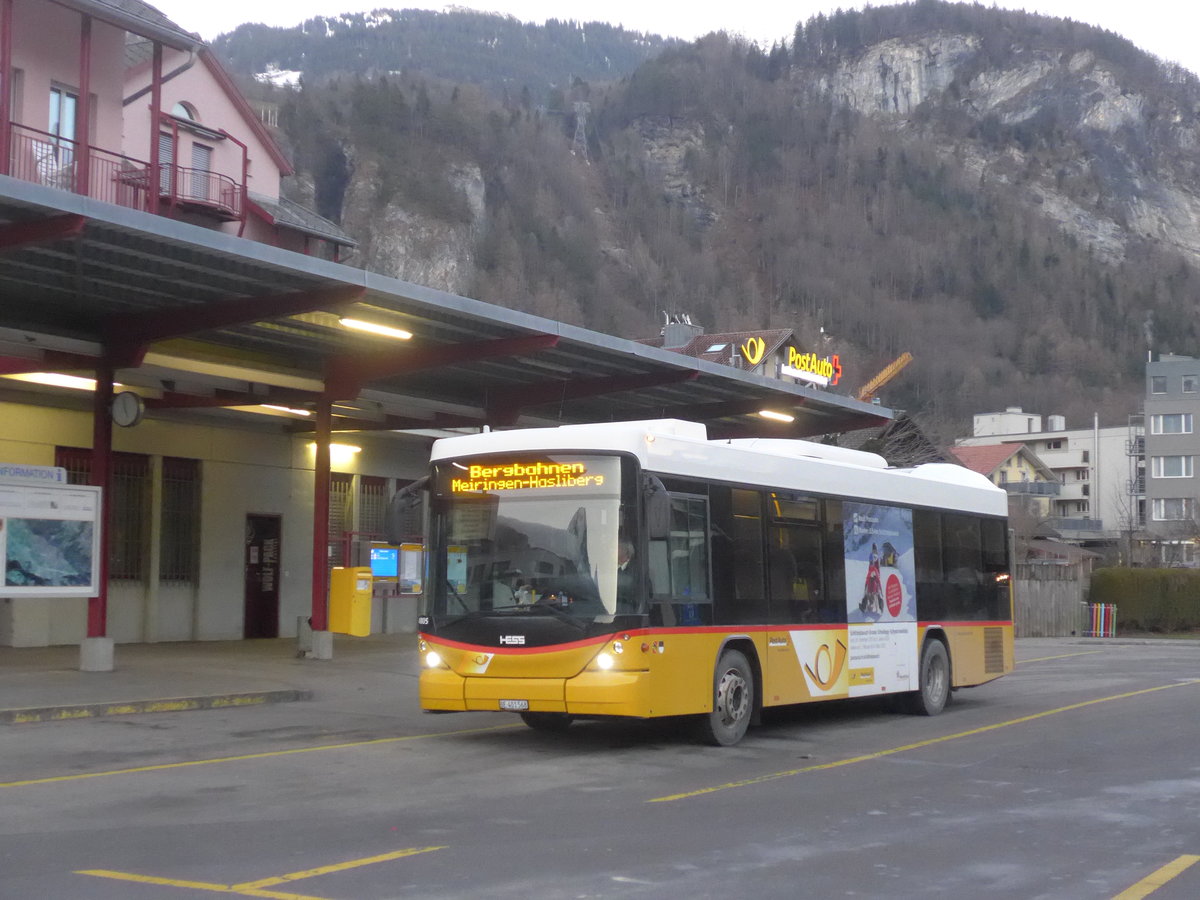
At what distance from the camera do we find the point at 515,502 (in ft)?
41.8

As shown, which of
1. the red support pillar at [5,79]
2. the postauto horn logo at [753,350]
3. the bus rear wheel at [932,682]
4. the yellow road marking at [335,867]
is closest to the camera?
the yellow road marking at [335,867]

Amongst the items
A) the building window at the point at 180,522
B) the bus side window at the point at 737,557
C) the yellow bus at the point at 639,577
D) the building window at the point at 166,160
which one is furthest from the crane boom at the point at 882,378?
the bus side window at the point at 737,557

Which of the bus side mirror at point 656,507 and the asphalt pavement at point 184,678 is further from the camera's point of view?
the asphalt pavement at point 184,678

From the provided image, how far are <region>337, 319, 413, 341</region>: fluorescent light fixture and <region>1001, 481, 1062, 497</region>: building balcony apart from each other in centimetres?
9489

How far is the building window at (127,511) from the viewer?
23125mm

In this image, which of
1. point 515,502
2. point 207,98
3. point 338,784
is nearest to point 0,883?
point 338,784

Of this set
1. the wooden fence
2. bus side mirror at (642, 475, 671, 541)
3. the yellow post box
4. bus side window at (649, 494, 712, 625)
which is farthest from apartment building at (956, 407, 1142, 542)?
bus side mirror at (642, 475, 671, 541)

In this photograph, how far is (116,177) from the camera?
87.2 feet

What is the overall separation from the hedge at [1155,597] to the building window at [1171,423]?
A: 2273 inches

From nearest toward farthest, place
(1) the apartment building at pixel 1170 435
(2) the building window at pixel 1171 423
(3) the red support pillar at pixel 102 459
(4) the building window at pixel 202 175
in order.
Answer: (3) the red support pillar at pixel 102 459, (4) the building window at pixel 202 175, (1) the apartment building at pixel 1170 435, (2) the building window at pixel 1171 423

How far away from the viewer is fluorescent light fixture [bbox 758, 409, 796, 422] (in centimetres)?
2582

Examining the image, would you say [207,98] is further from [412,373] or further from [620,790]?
[620,790]

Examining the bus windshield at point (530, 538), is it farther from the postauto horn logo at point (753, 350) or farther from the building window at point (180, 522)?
the postauto horn logo at point (753, 350)

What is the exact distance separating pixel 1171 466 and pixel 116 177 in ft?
297
